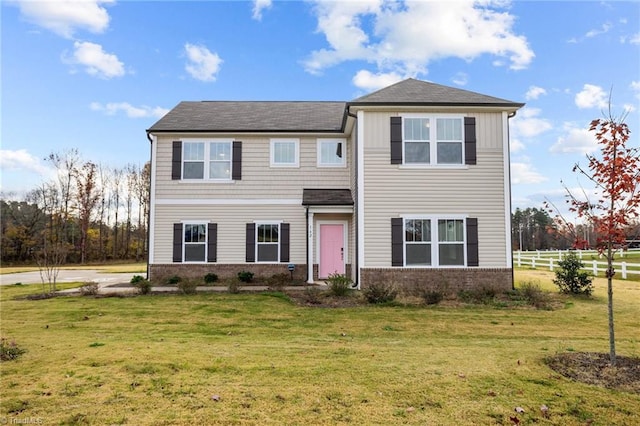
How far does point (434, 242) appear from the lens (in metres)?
12.1

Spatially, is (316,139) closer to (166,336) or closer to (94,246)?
(166,336)

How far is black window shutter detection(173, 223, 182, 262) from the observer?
47.1 ft

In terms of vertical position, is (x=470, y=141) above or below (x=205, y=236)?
above

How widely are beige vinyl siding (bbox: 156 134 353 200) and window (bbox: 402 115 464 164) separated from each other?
9.62ft

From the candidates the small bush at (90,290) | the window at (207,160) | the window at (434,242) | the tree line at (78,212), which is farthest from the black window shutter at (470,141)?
the tree line at (78,212)

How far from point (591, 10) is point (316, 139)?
9815 mm

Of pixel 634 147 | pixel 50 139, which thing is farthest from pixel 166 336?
pixel 50 139

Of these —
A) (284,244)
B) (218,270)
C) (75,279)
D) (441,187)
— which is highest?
(441,187)

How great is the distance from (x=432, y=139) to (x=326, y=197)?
4252mm

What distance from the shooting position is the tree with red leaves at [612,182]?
4.96 metres

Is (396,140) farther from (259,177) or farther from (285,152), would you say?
(259,177)

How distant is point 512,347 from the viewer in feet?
19.9

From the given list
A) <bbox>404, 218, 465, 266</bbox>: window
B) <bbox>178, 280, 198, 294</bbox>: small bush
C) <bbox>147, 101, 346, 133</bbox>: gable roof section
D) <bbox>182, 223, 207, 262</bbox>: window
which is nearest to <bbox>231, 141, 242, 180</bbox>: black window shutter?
<bbox>147, 101, 346, 133</bbox>: gable roof section

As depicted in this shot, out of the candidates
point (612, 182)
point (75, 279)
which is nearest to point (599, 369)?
point (612, 182)
